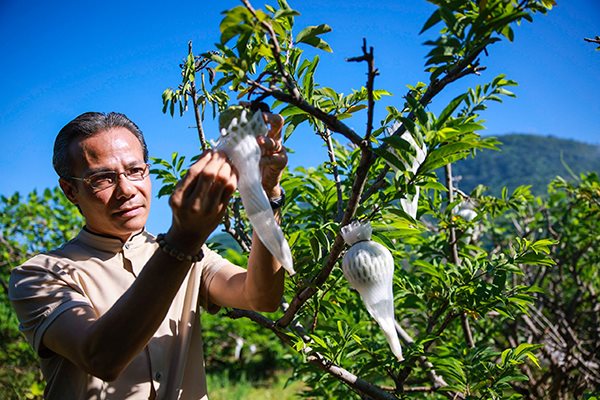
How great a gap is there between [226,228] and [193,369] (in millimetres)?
696

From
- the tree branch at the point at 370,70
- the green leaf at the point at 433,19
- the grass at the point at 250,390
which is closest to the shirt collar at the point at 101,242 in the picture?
the tree branch at the point at 370,70

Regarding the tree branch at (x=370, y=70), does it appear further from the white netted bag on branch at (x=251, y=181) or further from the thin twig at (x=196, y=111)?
the thin twig at (x=196, y=111)

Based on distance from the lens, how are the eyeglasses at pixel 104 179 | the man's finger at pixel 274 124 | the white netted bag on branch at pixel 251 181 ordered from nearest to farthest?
the white netted bag on branch at pixel 251 181
the man's finger at pixel 274 124
the eyeglasses at pixel 104 179

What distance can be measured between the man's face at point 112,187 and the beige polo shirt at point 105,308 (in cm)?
8

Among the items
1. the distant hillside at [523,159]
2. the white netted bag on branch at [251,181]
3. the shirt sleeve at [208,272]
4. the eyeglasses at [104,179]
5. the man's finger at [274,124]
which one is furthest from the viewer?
the distant hillside at [523,159]

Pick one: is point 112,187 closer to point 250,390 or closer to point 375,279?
point 375,279

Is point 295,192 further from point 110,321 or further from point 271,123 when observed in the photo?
point 110,321

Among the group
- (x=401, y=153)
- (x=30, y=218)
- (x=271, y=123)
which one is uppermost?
(x=30, y=218)

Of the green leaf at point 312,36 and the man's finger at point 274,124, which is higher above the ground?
the green leaf at point 312,36

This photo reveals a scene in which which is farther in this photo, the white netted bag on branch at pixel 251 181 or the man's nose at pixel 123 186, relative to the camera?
Answer: the man's nose at pixel 123 186

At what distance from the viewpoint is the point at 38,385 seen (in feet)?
13.4

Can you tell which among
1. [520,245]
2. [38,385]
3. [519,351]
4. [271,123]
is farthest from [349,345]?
[38,385]

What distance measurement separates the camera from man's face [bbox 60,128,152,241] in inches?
51.1

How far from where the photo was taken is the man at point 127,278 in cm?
95
